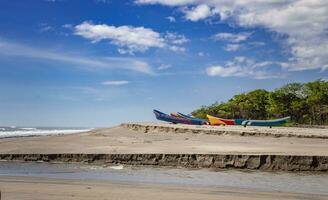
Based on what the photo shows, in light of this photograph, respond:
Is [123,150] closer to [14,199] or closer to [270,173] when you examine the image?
[270,173]

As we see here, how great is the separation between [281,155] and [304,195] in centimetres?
580

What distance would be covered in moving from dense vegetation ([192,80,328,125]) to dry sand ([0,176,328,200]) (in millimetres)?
65462

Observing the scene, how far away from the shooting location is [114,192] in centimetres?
1041

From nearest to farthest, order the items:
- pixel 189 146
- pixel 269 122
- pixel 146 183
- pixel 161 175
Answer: pixel 146 183
pixel 161 175
pixel 189 146
pixel 269 122

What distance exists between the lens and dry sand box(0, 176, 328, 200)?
380 inches

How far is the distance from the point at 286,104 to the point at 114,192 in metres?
72.7

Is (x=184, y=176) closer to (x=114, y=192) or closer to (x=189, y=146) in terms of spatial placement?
(x=114, y=192)

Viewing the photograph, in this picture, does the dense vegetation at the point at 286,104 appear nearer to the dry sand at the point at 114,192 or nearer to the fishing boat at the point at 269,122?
the fishing boat at the point at 269,122

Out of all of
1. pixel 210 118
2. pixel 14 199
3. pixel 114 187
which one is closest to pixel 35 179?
pixel 114 187

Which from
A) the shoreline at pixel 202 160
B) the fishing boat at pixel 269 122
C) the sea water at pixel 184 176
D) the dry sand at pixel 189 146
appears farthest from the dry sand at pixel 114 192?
the fishing boat at pixel 269 122

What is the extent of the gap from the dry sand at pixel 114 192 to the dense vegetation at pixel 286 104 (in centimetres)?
6546

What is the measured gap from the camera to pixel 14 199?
8930mm

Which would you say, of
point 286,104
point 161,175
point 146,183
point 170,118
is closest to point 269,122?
point 170,118

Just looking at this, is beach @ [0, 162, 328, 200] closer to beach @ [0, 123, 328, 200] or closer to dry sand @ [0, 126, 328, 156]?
beach @ [0, 123, 328, 200]
